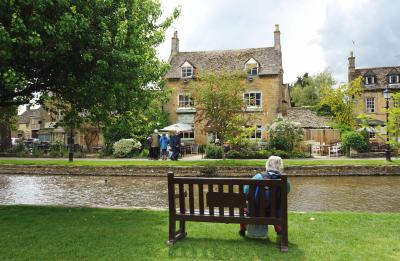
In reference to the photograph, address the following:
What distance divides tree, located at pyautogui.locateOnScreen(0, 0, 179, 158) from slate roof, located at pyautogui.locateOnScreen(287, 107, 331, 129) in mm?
33177

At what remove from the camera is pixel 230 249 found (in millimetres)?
5969

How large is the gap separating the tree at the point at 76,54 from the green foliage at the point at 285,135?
19.8 meters

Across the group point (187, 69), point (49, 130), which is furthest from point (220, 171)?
→ point (49, 130)

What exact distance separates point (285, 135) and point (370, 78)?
28.5m

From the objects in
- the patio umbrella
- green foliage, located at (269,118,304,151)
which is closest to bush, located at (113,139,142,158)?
the patio umbrella

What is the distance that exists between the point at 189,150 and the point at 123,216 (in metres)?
29.3

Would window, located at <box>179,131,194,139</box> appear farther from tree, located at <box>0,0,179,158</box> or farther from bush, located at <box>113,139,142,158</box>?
tree, located at <box>0,0,179,158</box>

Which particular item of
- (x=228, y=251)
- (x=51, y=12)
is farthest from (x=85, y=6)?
(x=228, y=251)

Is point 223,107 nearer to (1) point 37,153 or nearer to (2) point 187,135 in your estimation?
(2) point 187,135

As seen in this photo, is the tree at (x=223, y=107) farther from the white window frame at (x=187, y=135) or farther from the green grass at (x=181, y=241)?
the green grass at (x=181, y=241)

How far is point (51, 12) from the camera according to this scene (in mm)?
8633

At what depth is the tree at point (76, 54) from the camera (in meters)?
7.98

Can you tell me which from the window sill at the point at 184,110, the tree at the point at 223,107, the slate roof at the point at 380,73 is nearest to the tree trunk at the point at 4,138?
the window sill at the point at 184,110

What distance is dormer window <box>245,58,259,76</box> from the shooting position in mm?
41781
